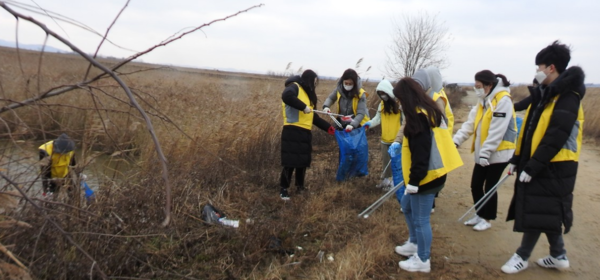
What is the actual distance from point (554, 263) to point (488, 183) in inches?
39.5

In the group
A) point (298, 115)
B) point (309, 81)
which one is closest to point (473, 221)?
point (298, 115)

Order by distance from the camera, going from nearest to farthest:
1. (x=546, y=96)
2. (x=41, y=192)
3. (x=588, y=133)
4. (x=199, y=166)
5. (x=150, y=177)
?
(x=41, y=192)
(x=546, y=96)
(x=150, y=177)
(x=199, y=166)
(x=588, y=133)

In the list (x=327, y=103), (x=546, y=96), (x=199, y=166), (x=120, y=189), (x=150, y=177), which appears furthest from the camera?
(x=327, y=103)

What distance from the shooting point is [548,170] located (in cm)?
308

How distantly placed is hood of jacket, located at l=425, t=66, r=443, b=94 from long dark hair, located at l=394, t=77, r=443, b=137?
1.14 metres

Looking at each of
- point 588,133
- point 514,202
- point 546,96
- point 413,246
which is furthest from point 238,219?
point 588,133

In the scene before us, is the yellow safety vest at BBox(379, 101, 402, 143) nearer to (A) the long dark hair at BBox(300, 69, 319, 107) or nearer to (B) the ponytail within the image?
(A) the long dark hair at BBox(300, 69, 319, 107)

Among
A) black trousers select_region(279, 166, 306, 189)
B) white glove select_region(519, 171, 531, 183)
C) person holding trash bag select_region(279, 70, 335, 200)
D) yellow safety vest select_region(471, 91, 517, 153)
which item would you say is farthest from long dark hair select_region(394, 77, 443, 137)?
black trousers select_region(279, 166, 306, 189)

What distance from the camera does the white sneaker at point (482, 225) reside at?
4349 millimetres

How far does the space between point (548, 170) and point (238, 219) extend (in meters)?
2.95

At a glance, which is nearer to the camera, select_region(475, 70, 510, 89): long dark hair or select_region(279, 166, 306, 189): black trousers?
select_region(475, 70, 510, 89): long dark hair

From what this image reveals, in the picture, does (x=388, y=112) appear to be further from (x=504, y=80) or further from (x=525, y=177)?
Answer: (x=525, y=177)

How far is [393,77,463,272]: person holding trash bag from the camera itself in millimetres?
3021

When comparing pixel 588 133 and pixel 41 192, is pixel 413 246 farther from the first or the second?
pixel 588 133
